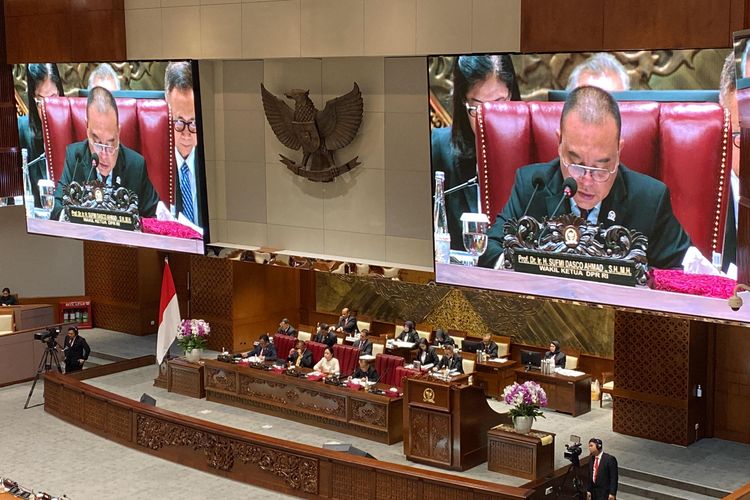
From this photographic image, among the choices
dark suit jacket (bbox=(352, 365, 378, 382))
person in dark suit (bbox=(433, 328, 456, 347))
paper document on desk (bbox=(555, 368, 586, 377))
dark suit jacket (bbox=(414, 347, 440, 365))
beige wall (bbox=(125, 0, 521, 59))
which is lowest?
paper document on desk (bbox=(555, 368, 586, 377))

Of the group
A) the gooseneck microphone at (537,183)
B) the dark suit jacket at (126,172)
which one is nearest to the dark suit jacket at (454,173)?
the gooseneck microphone at (537,183)

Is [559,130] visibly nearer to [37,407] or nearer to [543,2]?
[543,2]

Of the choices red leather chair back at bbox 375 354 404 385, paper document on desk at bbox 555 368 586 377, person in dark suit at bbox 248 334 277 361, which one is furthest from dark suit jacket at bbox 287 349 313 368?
paper document on desk at bbox 555 368 586 377

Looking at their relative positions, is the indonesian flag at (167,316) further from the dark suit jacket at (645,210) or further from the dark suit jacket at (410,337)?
the dark suit jacket at (645,210)

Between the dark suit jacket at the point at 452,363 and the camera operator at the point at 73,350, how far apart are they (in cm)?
624

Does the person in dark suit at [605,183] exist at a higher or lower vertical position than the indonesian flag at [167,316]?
higher

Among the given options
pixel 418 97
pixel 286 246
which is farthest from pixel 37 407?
pixel 418 97

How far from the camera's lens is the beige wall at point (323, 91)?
1391cm

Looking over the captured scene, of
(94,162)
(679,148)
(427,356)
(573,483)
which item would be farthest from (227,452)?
(679,148)

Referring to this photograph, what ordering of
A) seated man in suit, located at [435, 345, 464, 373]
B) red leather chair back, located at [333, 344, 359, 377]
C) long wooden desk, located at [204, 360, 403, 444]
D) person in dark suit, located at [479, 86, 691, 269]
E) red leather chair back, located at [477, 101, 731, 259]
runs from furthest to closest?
red leather chair back, located at [333, 344, 359, 377]
seated man in suit, located at [435, 345, 464, 373]
long wooden desk, located at [204, 360, 403, 444]
person in dark suit, located at [479, 86, 691, 269]
red leather chair back, located at [477, 101, 731, 259]

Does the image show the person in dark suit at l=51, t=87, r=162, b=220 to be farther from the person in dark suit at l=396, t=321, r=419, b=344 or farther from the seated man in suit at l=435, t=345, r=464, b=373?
the seated man in suit at l=435, t=345, r=464, b=373

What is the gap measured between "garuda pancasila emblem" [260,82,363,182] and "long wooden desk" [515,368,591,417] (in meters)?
4.42

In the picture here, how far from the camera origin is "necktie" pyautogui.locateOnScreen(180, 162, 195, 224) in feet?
54.0

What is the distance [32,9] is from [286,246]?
20.9 ft
